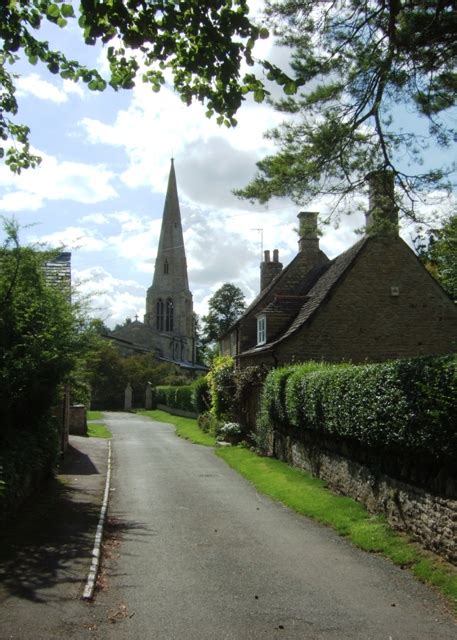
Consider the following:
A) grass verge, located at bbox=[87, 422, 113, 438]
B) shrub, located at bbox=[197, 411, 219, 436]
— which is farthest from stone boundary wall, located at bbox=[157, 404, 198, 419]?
shrub, located at bbox=[197, 411, 219, 436]

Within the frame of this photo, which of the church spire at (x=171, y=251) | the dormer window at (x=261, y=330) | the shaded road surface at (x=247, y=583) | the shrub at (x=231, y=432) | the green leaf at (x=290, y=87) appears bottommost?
the shaded road surface at (x=247, y=583)

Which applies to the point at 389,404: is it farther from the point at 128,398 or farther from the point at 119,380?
the point at 119,380

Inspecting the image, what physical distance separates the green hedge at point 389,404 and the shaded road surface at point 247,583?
1.89 meters

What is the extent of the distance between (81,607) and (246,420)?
849 inches


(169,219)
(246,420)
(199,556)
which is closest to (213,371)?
(246,420)

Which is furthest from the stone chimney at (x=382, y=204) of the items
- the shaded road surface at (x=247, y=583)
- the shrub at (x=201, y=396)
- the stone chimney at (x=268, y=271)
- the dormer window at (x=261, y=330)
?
the shrub at (x=201, y=396)

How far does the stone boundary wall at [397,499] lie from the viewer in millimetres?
8453

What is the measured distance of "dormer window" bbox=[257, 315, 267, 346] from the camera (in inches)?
1053

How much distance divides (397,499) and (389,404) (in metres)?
1.66

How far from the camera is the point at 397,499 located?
10.3m

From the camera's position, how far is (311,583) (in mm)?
7707

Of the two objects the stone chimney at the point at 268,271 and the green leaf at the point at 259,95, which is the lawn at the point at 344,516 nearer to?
the green leaf at the point at 259,95

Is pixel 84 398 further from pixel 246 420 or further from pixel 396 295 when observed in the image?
pixel 396 295

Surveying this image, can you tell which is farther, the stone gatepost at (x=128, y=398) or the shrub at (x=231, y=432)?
the stone gatepost at (x=128, y=398)
